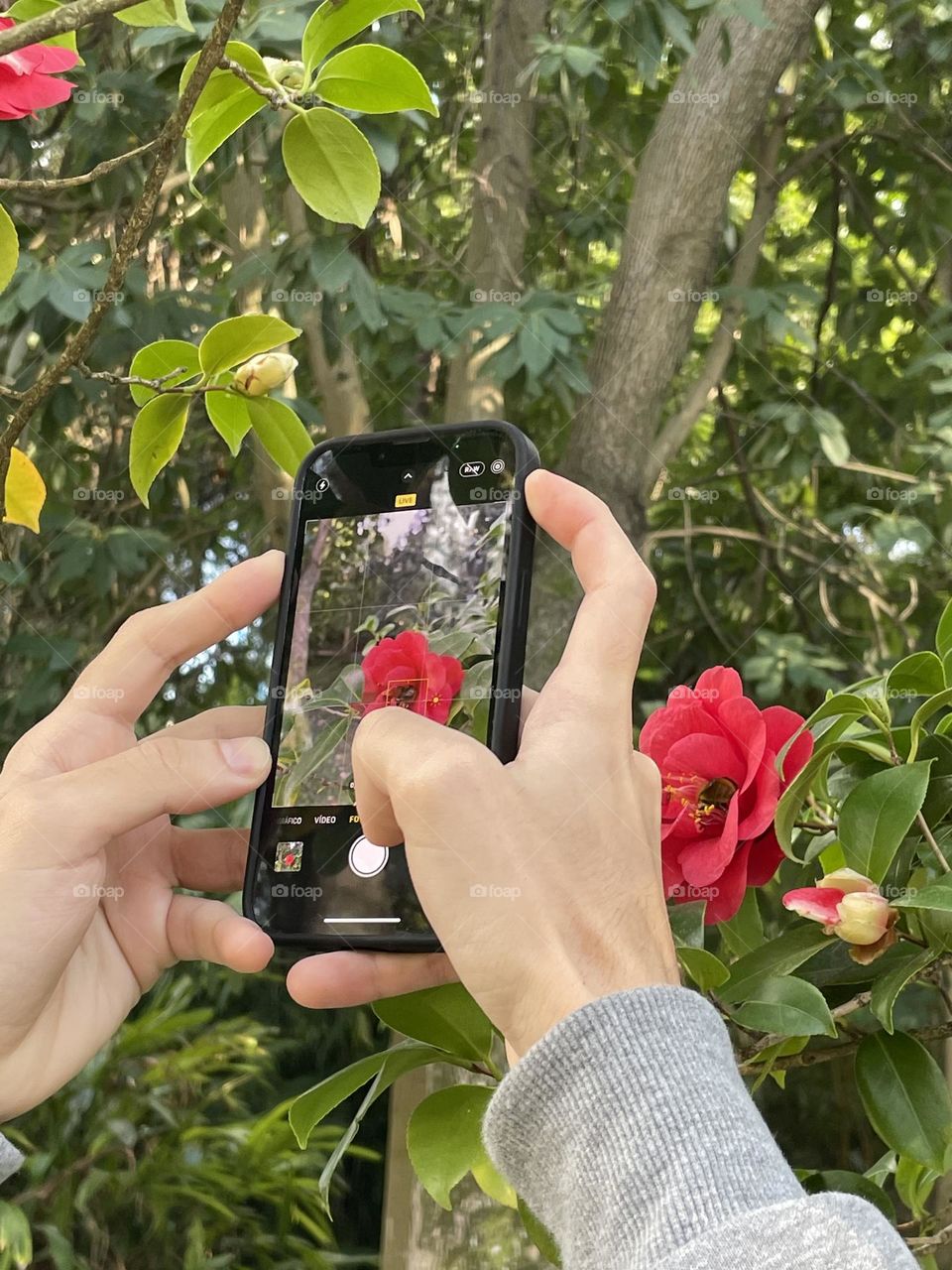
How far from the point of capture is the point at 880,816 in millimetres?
495

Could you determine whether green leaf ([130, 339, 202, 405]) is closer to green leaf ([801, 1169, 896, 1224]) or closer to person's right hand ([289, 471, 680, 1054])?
person's right hand ([289, 471, 680, 1054])

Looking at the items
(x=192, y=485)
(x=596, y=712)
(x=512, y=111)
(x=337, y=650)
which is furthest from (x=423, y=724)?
(x=192, y=485)

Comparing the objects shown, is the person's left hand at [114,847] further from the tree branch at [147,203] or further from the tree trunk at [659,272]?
the tree trunk at [659,272]

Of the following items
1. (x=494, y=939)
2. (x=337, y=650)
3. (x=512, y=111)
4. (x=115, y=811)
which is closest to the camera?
(x=494, y=939)

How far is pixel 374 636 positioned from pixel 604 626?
184 millimetres

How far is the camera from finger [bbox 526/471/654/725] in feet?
1.49

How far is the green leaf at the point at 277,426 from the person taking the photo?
544mm

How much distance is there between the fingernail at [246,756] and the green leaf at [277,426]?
0.41 ft

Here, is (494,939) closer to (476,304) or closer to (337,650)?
(337,650)

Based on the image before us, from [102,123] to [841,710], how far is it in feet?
4.08


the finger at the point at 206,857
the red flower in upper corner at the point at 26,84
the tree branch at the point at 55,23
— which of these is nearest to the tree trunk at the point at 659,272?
the finger at the point at 206,857

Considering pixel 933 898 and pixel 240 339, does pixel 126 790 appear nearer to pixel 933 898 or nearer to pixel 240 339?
pixel 240 339

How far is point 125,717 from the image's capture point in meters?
0.59

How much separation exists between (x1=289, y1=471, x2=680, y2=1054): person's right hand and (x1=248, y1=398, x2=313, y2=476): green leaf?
0.15 metres
